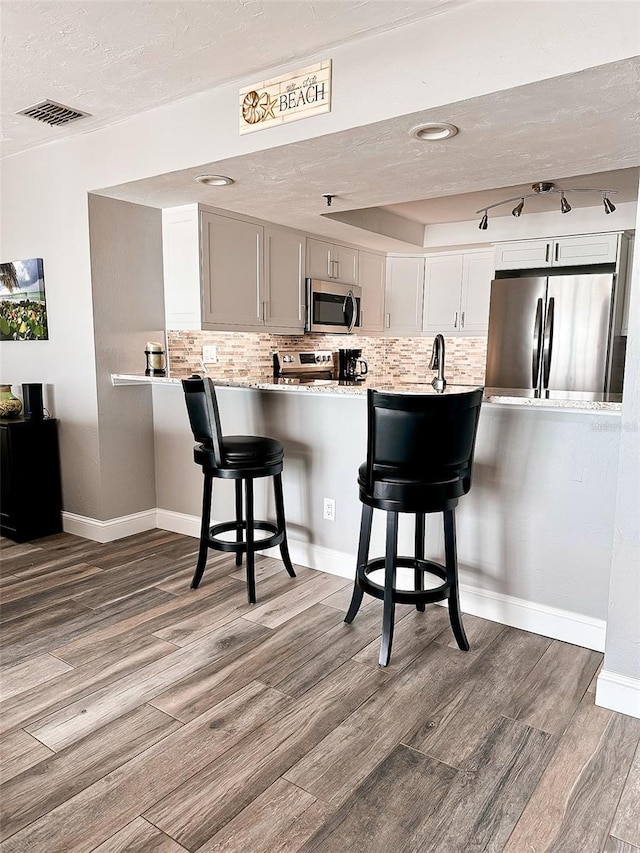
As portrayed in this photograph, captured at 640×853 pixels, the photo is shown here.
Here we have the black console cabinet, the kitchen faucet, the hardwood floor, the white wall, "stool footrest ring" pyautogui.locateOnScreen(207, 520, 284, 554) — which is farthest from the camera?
the black console cabinet

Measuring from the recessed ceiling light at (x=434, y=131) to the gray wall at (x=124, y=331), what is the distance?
6.68 ft

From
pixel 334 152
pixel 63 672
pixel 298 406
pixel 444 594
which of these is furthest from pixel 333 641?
pixel 334 152

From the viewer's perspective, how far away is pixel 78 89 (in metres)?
2.73

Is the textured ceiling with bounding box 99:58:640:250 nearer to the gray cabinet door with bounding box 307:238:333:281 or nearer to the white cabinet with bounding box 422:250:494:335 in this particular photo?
the gray cabinet door with bounding box 307:238:333:281

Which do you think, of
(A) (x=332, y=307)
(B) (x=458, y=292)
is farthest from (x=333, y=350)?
(B) (x=458, y=292)

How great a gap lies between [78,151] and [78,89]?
764 millimetres

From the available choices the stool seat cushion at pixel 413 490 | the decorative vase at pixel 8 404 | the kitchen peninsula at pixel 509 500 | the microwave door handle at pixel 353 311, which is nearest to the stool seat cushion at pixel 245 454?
the kitchen peninsula at pixel 509 500

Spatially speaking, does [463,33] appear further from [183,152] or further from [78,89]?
[78,89]

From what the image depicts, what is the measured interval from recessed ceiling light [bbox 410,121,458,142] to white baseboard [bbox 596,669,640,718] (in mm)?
2124

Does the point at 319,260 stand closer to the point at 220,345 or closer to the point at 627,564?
the point at 220,345

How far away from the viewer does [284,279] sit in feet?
14.4

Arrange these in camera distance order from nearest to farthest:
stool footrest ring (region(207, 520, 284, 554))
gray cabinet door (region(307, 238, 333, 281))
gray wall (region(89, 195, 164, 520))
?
stool footrest ring (region(207, 520, 284, 554)), gray wall (region(89, 195, 164, 520)), gray cabinet door (region(307, 238, 333, 281))

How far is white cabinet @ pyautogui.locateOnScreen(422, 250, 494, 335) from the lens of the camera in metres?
5.28

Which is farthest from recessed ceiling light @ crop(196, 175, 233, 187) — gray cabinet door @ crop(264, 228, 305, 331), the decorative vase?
the decorative vase
